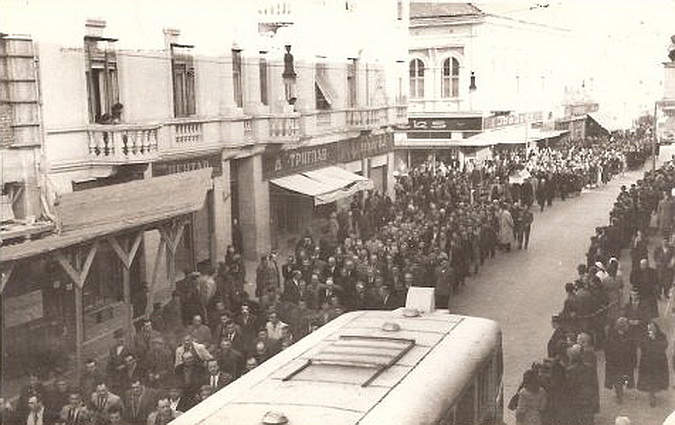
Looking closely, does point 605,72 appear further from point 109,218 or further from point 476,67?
point 109,218

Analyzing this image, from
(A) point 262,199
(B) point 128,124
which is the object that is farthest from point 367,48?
(B) point 128,124

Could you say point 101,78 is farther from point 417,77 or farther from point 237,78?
point 417,77

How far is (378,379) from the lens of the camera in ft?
21.8

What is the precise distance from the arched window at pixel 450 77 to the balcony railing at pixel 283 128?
17407 mm

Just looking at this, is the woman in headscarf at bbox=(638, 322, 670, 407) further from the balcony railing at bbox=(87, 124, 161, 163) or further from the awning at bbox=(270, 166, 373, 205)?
the awning at bbox=(270, 166, 373, 205)

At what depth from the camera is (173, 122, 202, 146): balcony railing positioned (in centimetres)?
1742

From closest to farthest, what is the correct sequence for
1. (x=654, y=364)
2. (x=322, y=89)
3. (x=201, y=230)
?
(x=654, y=364)
(x=201, y=230)
(x=322, y=89)

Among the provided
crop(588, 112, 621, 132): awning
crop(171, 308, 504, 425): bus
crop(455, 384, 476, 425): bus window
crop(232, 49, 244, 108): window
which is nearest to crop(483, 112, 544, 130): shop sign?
crop(588, 112, 621, 132): awning

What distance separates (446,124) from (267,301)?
25876 millimetres

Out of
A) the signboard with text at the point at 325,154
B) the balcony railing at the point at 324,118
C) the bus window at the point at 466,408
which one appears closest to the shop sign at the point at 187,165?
the signboard with text at the point at 325,154

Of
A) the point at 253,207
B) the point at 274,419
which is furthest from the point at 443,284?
the point at 274,419

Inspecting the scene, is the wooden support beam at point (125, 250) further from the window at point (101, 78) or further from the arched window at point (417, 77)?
the arched window at point (417, 77)

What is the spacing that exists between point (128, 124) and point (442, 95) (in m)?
24.1

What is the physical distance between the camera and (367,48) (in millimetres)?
26812
